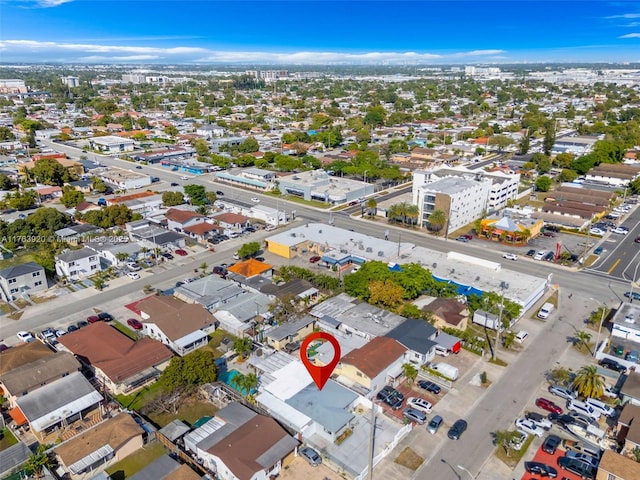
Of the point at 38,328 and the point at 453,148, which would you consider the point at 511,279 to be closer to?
the point at 38,328

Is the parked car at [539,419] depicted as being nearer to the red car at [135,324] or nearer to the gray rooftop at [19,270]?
the red car at [135,324]

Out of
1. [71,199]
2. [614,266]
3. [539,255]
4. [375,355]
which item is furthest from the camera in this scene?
[71,199]

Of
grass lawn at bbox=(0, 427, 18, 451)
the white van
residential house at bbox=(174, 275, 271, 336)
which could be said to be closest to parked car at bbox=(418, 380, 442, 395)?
residential house at bbox=(174, 275, 271, 336)

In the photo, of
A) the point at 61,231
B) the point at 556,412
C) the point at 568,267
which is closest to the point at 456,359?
the point at 556,412

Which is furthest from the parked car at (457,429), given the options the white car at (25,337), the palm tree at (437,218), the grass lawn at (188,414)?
the palm tree at (437,218)

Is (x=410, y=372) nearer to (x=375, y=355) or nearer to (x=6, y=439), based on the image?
(x=375, y=355)

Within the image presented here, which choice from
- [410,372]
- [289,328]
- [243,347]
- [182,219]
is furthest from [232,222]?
[410,372]

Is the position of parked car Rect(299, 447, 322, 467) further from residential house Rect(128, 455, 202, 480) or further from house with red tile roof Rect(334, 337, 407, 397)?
house with red tile roof Rect(334, 337, 407, 397)
